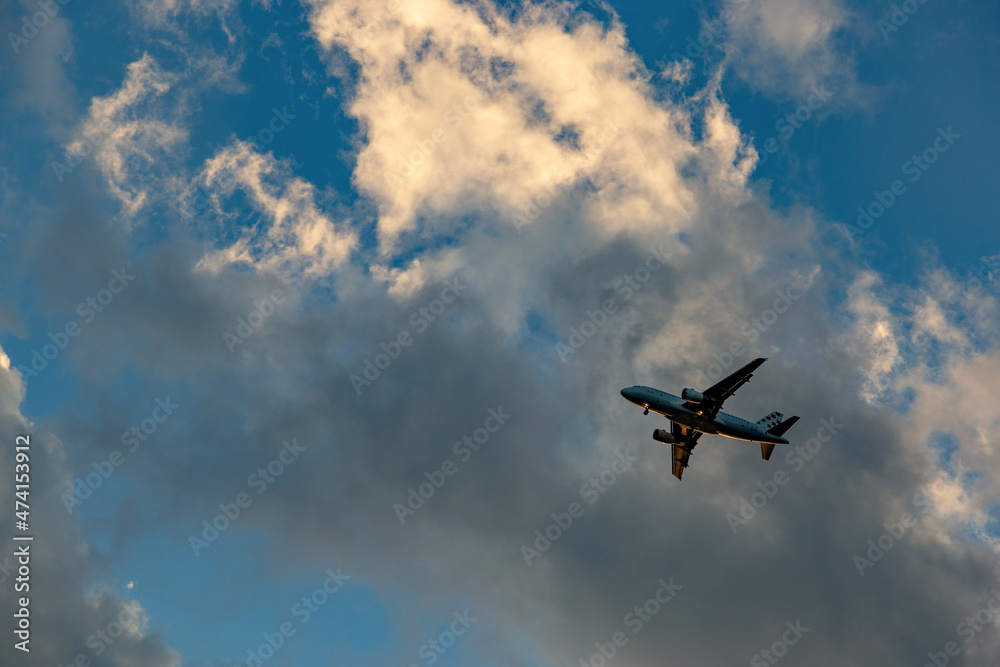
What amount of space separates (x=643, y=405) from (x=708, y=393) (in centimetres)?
1091

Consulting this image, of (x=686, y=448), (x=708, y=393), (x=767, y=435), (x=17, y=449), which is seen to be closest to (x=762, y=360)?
(x=708, y=393)

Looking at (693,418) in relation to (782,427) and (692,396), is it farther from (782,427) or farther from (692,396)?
(782,427)

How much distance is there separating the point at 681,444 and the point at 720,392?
921 inches

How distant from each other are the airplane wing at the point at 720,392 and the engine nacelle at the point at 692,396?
1280 millimetres

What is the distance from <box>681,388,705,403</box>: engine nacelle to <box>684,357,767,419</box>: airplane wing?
1.28m

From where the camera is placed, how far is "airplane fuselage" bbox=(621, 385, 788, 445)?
11975 centimetres

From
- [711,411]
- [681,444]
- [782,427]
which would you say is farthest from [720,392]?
[681,444]

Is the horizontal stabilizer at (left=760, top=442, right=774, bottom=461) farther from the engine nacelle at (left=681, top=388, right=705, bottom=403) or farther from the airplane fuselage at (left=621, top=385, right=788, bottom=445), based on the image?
the engine nacelle at (left=681, top=388, right=705, bottom=403)

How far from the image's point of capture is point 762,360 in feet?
360

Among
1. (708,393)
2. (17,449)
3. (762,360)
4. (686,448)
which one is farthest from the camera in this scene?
(686,448)

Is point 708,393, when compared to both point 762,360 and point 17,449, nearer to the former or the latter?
point 762,360

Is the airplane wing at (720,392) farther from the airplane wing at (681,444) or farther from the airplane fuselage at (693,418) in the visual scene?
the airplane wing at (681,444)

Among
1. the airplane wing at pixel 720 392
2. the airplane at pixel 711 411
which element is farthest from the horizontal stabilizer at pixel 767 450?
the airplane wing at pixel 720 392

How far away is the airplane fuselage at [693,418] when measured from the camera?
119750 millimetres
